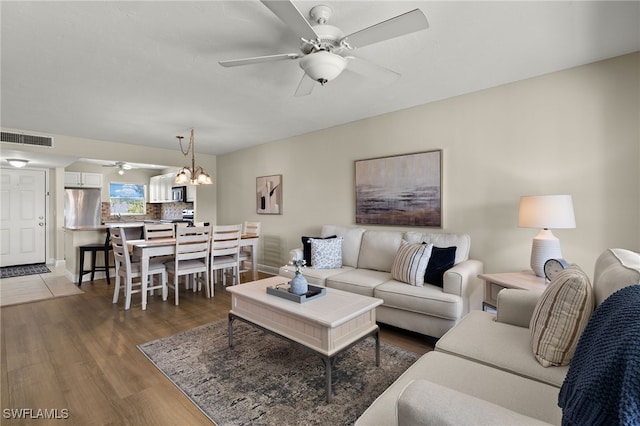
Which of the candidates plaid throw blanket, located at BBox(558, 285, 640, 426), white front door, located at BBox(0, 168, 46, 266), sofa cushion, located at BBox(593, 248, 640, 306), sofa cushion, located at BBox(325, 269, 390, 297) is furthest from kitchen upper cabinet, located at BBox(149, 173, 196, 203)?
plaid throw blanket, located at BBox(558, 285, 640, 426)

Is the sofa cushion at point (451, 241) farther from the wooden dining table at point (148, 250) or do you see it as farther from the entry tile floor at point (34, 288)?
the entry tile floor at point (34, 288)

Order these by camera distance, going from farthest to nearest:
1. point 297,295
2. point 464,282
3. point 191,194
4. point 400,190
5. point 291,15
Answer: point 191,194 < point 400,190 < point 464,282 < point 297,295 < point 291,15

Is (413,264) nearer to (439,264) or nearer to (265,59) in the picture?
(439,264)

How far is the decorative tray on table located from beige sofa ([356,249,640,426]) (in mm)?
971

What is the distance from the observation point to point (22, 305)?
3656mm

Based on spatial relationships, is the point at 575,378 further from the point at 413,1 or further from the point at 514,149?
the point at 514,149

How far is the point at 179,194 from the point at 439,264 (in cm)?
628

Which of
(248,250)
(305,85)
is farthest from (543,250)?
(248,250)

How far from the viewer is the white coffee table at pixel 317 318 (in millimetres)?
1881

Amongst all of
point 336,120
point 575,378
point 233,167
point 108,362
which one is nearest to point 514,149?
point 336,120

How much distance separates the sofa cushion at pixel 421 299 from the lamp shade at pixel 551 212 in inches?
35.0

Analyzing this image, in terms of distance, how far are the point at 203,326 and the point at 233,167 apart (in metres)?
3.95

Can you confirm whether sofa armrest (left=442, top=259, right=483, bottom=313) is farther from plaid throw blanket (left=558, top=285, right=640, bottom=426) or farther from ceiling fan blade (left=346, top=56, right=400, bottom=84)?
ceiling fan blade (left=346, top=56, right=400, bottom=84)

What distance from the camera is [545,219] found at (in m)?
2.39
